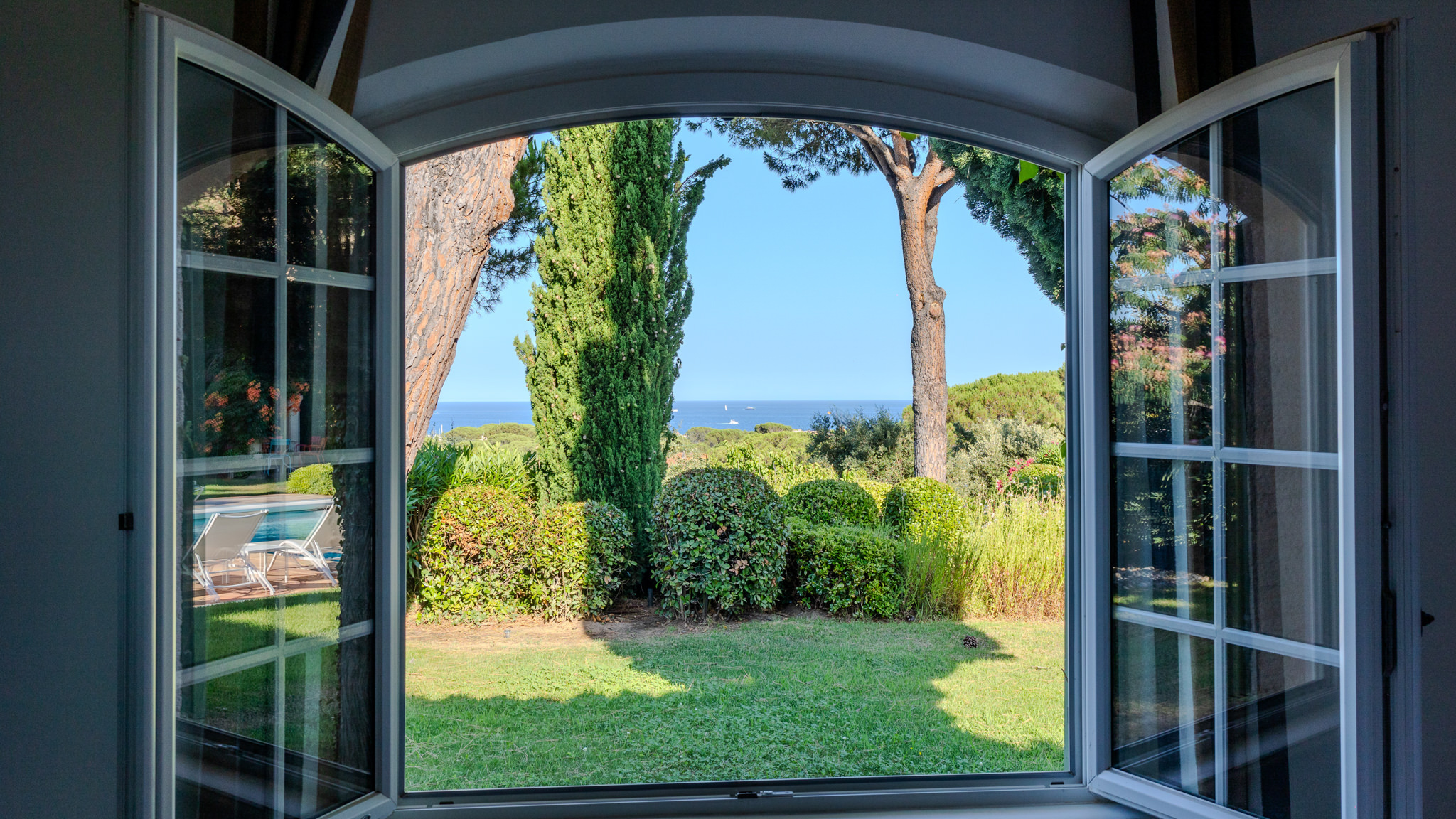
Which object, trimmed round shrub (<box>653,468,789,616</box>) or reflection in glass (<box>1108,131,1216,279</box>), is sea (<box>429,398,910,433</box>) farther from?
reflection in glass (<box>1108,131,1216,279</box>)

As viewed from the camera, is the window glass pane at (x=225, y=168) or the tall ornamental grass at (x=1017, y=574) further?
the tall ornamental grass at (x=1017, y=574)

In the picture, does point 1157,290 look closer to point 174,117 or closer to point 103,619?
point 174,117

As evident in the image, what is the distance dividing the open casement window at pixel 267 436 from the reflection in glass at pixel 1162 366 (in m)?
1.80

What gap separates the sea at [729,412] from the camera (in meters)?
8.70

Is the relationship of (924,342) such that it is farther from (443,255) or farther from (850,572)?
(443,255)

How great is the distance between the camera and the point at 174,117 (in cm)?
118

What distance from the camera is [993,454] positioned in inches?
298

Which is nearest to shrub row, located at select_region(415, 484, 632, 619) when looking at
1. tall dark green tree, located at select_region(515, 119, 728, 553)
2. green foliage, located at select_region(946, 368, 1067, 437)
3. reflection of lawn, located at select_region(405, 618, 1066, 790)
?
reflection of lawn, located at select_region(405, 618, 1066, 790)

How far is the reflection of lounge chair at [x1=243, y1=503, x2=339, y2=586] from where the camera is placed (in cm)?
144

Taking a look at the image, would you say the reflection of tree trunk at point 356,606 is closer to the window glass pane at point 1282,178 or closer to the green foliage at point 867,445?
the window glass pane at point 1282,178

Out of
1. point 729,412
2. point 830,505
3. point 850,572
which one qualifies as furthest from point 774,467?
point 729,412

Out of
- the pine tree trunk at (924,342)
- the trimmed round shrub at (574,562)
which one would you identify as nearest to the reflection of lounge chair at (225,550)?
the trimmed round shrub at (574,562)

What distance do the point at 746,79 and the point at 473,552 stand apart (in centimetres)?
382

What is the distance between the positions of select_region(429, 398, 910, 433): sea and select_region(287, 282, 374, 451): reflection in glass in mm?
2434
